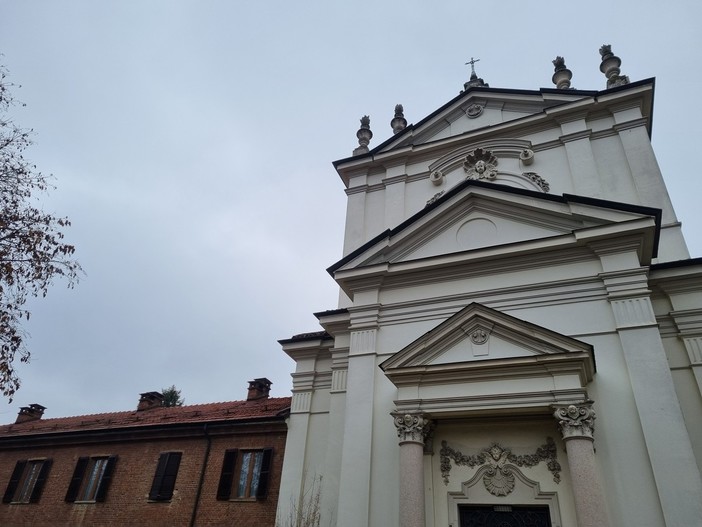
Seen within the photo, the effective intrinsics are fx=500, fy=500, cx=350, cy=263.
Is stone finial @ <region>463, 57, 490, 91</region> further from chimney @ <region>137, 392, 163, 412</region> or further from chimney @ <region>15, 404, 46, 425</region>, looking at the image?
chimney @ <region>15, 404, 46, 425</region>

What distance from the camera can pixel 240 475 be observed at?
15.7 m

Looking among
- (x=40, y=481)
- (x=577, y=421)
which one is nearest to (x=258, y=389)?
(x=40, y=481)

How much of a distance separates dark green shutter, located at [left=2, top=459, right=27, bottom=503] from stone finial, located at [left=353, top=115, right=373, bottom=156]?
18056mm

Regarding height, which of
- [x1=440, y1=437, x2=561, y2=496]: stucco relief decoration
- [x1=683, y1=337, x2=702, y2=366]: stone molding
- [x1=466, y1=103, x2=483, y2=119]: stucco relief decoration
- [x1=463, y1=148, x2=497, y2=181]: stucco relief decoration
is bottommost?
[x1=440, y1=437, x2=561, y2=496]: stucco relief decoration

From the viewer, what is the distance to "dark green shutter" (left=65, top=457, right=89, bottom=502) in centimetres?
1802

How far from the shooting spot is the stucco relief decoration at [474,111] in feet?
51.5

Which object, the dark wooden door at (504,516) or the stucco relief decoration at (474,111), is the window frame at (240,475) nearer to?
the dark wooden door at (504,516)

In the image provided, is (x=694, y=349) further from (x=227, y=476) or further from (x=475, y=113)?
(x=227, y=476)

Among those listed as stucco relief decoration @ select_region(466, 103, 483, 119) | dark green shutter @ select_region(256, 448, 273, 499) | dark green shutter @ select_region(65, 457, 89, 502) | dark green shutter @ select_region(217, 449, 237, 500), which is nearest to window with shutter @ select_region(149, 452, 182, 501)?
dark green shutter @ select_region(217, 449, 237, 500)

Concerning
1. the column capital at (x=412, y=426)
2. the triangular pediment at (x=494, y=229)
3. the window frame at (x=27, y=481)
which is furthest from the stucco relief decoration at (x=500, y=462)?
the window frame at (x=27, y=481)

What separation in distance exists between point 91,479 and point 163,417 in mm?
3109

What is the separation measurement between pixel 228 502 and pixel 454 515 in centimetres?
862

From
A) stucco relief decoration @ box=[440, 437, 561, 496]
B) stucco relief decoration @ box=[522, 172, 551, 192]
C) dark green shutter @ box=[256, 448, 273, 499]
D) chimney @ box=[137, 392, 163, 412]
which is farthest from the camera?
chimney @ box=[137, 392, 163, 412]

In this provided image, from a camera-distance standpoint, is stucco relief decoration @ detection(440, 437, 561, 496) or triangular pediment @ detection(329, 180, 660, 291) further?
triangular pediment @ detection(329, 180, 660, 291)
